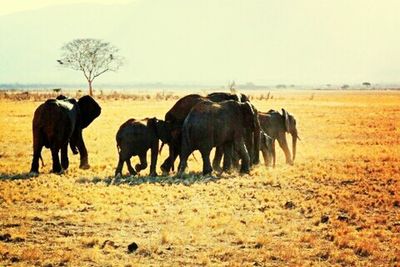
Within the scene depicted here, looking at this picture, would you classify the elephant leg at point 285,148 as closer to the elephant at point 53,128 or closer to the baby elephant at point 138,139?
the baby elephant at point 138,139

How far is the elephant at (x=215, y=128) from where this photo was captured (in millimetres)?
18094

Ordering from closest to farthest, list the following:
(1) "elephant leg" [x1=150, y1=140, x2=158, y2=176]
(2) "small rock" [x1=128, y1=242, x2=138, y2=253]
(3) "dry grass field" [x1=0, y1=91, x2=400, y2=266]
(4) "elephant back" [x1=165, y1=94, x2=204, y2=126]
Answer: (3) "dry grass field" [x1=0, y1=91, x2=400, y2=266]
(2) "small rock" [x1=128, y1=242, x2=138, y2=253]
(1) "elephant leg" [x1=150, y1=140, x2=158, y2=176]
(4) "elephant back" [x1=165, y1=94, x2=204, y2=126]

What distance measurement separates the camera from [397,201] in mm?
14906

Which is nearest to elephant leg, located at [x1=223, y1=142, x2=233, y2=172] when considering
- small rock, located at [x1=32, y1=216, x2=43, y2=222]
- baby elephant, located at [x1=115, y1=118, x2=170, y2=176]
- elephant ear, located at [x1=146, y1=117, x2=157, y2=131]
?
baby elephant, located at [x1=115, y1=118, x2=170, y2=176]

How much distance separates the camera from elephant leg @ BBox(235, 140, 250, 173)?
1870 cm

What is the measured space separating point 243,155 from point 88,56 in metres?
88.7

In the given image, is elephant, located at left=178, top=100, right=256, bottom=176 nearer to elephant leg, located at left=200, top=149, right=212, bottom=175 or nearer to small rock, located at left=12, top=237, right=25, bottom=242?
elephant leg, located at left=200, top=149, right=212, bottom=175

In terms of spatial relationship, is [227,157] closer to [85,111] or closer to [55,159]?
[55,159]

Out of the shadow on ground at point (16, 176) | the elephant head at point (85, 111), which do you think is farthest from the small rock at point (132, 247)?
the elephant head at point (85, 111)

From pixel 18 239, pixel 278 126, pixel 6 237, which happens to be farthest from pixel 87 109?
pixel 18 239

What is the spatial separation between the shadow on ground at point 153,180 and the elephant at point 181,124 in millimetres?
1294

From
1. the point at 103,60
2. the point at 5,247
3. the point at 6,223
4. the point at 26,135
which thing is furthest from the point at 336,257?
the point at 103,60

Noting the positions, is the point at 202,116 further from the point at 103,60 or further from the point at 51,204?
the point at 103,60

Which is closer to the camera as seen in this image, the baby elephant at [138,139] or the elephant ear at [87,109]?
the baby elephant at [138,139]
